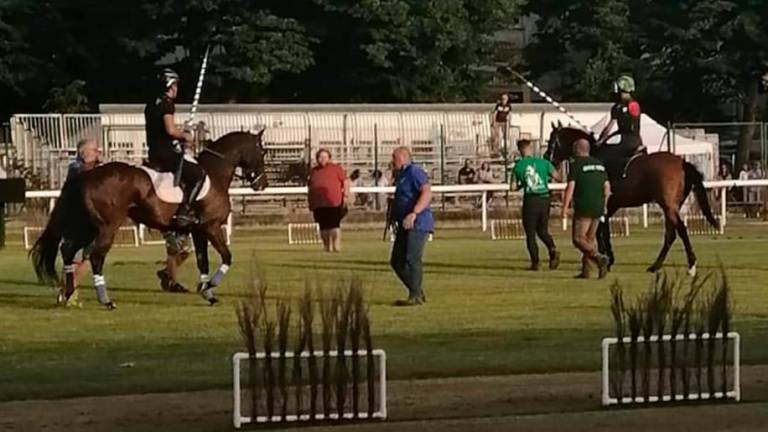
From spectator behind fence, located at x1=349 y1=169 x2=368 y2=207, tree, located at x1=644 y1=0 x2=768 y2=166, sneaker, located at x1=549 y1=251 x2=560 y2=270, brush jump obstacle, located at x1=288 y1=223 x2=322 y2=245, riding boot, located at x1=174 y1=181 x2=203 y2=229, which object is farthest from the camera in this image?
tree, located at x1=644 y1=0 x2=768 y2=166

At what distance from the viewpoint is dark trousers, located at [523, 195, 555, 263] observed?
2580 centimetres

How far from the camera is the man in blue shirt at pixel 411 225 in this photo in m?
20.0

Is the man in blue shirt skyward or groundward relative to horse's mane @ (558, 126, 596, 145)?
groundward

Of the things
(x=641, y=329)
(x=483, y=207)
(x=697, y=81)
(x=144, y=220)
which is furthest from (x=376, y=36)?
(x=641, y=329)

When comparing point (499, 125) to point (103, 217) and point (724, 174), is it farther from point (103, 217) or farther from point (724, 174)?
A: point (103, 217)

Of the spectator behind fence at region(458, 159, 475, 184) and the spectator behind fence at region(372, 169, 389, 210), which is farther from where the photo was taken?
the spectator behind fence at region(458, 159, 475, 184)

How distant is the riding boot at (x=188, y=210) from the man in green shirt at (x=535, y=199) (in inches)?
265

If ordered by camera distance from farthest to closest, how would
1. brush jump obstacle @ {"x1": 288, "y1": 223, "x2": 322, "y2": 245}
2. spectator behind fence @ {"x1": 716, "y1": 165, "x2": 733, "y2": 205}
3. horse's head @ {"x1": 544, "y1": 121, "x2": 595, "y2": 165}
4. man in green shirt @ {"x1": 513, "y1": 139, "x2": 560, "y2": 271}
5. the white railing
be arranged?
spectator behind fence @ {"x1": 716, "y1": 165, "x2": 733, "y2": 205} < the white railing < brush jump obstacle @ {"x1": 288, "y1": 223, "x2": 322, "y2": 245} < horse's head @ {"x1": 544, "y1": 121, "x2": 595, "y2": 165} < man in green shirt @ {"x1": 513, "y1": 139, "x2": 560, "y2": 271}

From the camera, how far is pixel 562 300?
20.7 meters

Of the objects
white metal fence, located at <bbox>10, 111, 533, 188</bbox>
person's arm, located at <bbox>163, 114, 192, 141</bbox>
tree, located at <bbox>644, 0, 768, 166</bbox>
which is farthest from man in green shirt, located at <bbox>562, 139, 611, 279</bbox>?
tree, located at <bbox>644, 0, 768, 166</bbox>

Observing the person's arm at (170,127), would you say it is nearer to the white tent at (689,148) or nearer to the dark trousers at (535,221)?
the dark trousers at (535,221)

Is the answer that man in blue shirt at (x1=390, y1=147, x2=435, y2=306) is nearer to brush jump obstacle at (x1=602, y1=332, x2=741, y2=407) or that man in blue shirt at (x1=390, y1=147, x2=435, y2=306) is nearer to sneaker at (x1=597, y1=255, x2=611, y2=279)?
sneaker at (x1=597, y1=255, x2=611, y2=279)

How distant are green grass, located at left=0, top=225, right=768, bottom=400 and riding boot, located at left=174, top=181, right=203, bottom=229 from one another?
1002 millimetres

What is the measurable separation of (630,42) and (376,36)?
11.9 metres
